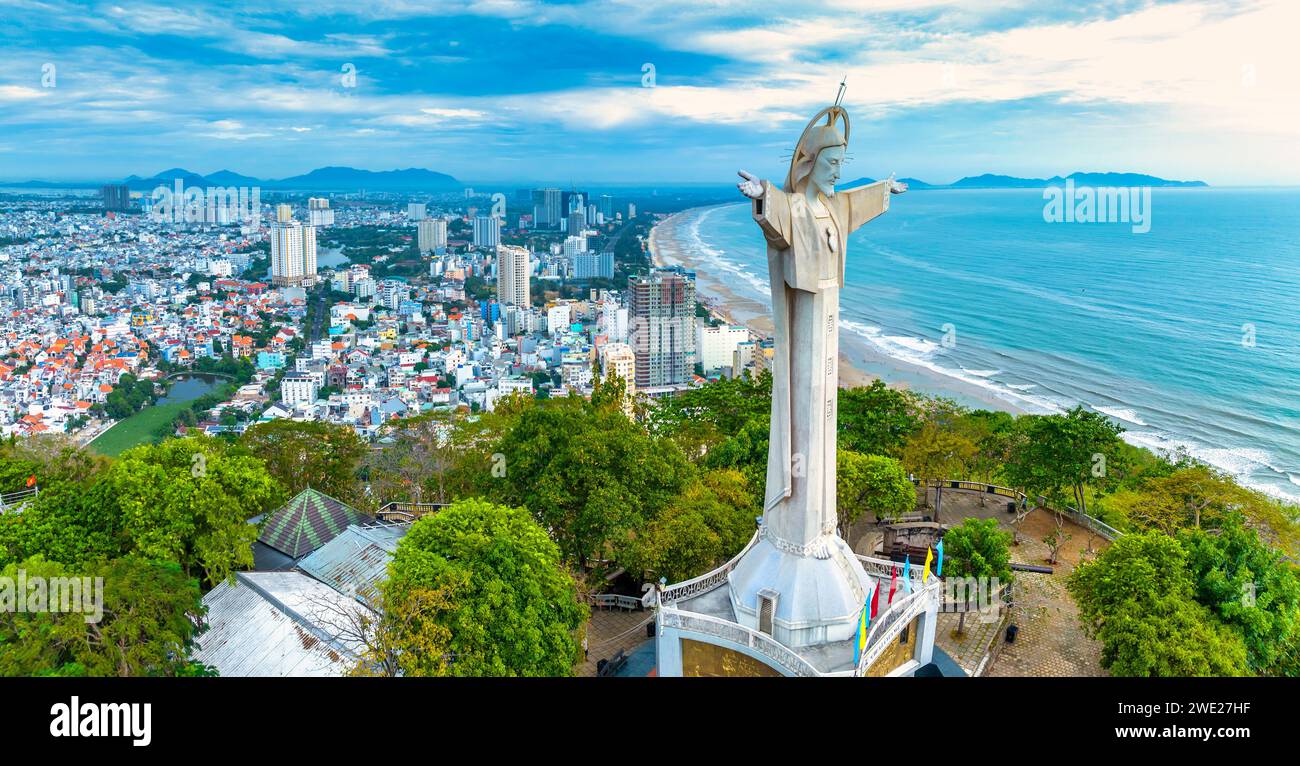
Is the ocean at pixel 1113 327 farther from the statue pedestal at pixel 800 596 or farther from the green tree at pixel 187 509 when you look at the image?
the green tree at pixel 187 509

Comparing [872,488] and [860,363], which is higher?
[860,363]

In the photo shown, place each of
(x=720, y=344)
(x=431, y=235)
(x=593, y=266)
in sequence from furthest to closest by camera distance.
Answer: (x=431, y=235) < (x=593, y=266) < (x=720, y=344)

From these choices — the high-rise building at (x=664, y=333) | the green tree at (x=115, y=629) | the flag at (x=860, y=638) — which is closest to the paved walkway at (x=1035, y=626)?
the flag at (x=860, y=638)

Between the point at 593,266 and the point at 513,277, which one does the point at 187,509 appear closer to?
the point at 513,277

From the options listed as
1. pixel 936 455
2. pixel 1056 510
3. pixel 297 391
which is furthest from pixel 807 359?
pixel 297 391

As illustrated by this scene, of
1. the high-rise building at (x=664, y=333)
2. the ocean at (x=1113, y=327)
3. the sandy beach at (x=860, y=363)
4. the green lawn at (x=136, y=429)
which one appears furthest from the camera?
the high-rise building at (x=664, y=333)

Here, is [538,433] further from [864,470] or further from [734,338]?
[734,338]
